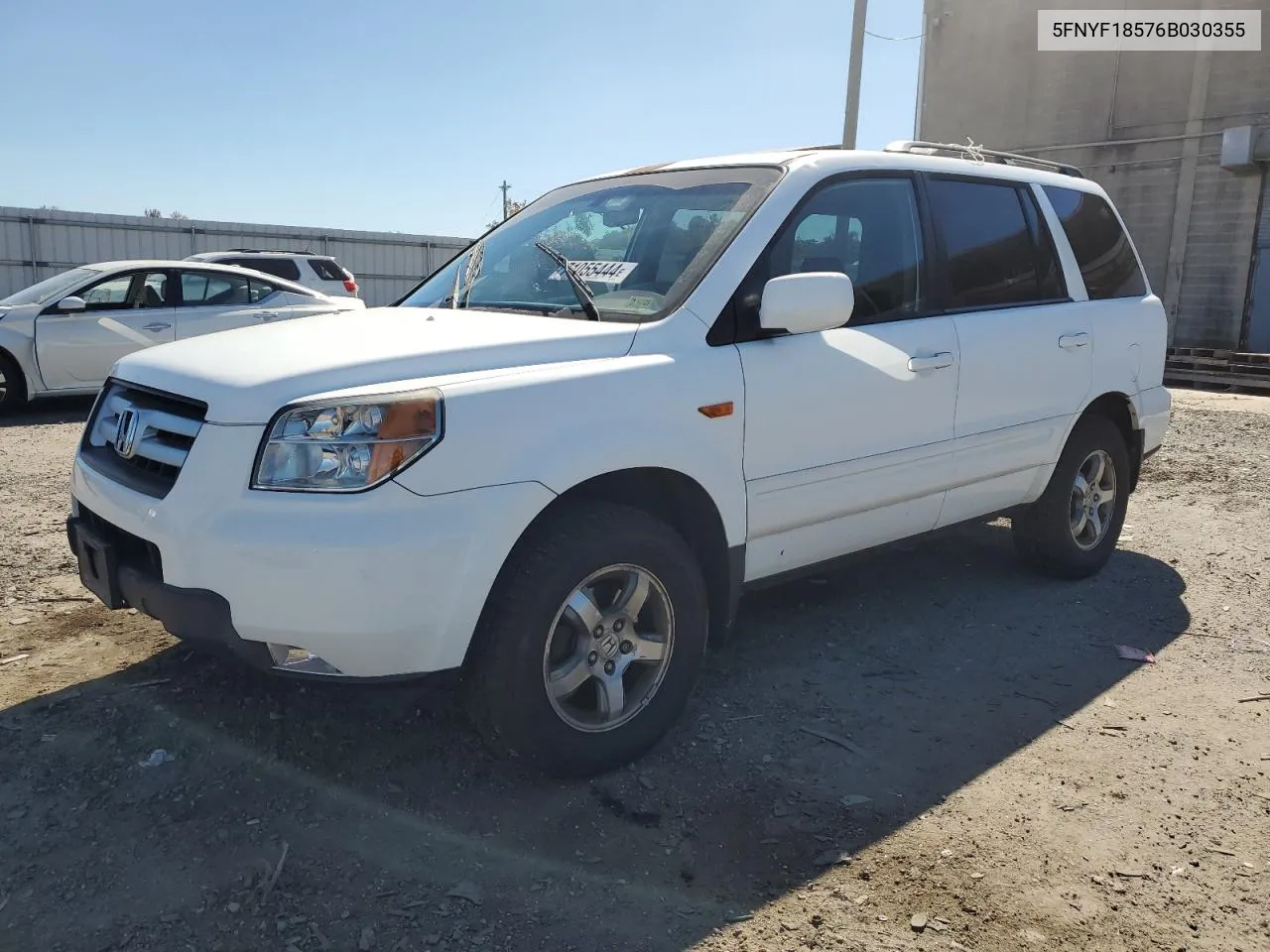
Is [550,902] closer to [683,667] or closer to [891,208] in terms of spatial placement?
[683,667]

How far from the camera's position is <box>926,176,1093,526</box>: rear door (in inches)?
163

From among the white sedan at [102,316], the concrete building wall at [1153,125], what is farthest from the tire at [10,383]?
the concrete building wall at [1153,125]

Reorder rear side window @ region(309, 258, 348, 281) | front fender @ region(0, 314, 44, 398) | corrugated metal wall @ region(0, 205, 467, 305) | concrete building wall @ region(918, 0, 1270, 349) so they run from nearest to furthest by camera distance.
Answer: front fender @ region(0, 314, 44, 398) < rear side window @ region(309, 258, 348, 281) < concrete building wall @ region(918, 0, 1270, 349) < corrugated metal wall @ region(0, 205, 467, 305)

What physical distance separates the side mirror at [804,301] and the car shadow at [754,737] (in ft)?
3.93

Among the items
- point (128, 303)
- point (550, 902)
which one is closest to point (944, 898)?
point (550, 902)

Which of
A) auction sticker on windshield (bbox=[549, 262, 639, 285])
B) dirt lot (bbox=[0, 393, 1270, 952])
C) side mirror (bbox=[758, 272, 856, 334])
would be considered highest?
auction sticker on windshield (bbox=[549, 262, 639, 285])

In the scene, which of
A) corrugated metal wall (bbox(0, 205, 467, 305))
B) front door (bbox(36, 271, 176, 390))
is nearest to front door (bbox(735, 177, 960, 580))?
front door (bbox(36, 271, 176, 390))

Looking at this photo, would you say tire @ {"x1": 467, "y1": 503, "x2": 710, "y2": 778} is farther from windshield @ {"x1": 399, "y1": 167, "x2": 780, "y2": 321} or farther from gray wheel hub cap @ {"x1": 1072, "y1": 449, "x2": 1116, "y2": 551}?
gray wheel hub cap @ {"x1": 1072, "y1": 449, "x2": 1116, "y2": 551}

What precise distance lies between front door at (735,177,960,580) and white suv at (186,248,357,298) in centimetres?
1188

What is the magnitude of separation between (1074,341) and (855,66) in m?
8.24

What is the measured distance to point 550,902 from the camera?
250cm

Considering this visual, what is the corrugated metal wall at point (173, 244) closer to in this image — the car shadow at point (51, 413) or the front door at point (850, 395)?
the car shadow at point (51, 413)

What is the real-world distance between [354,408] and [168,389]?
0.70 metres

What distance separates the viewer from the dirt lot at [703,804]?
8.00 feet
